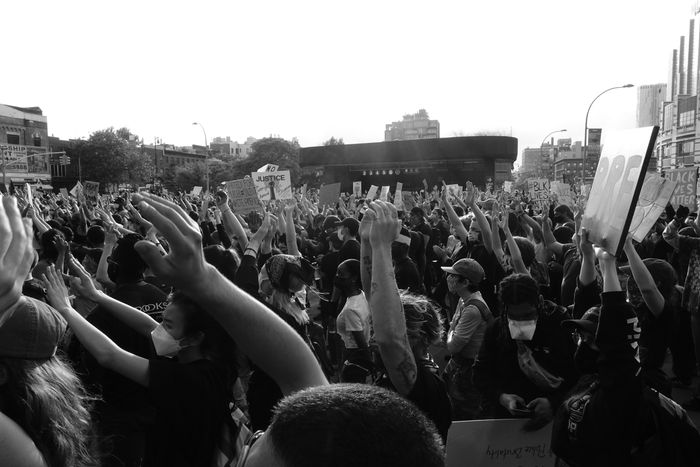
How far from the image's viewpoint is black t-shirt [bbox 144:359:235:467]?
235 centimetres

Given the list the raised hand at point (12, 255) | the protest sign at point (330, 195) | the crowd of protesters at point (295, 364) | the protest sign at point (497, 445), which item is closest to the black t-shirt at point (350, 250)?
the crowd of protesters at point (295, 364)

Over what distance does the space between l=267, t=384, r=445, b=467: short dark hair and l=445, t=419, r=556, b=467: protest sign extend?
1.83 meters

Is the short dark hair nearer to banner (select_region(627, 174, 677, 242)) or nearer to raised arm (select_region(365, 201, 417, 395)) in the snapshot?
raised arm (select_region(365, 201, 417, 395))

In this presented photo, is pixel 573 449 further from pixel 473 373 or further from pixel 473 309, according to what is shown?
pixel 473 309

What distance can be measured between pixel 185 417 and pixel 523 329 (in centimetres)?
192

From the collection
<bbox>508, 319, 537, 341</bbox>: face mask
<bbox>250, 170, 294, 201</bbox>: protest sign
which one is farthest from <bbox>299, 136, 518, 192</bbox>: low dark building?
<bbox>508, 319, 537, 341</bbox>: face mask

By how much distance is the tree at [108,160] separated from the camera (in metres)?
76.4

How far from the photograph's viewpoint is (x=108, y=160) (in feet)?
251

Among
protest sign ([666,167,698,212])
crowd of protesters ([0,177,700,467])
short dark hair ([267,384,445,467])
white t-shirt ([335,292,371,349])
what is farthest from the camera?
protest sign ([666,167,698,212])

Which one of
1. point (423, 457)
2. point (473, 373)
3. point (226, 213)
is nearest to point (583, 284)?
point (473, 373)

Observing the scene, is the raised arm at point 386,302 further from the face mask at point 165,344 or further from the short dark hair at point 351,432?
the short dark hair at point 351,432

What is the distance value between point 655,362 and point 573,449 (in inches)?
50.8

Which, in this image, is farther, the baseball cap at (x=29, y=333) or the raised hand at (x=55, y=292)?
the raised hand at (x=55, y=292)

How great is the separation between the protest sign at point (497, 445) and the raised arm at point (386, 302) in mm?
550
